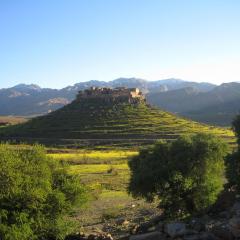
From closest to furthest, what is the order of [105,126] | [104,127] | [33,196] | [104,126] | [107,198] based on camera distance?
[33,196] → [107,198] → [104,127] → [104,126] → [105,126]

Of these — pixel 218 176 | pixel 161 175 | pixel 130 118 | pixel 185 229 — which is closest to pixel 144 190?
pixel 161 175

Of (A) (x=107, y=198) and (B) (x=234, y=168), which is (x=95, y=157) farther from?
(B) (x=234, y=168)

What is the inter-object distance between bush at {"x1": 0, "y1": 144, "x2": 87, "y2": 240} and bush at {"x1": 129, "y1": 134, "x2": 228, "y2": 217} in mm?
8247

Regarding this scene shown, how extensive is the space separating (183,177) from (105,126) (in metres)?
114

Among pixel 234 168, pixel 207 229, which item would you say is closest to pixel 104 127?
pixel 234 168

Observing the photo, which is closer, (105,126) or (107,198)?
(107,198)

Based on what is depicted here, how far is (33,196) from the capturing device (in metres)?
49.3

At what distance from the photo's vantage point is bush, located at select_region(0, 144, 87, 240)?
155 feet

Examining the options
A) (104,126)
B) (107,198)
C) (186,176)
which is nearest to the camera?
(186,176)

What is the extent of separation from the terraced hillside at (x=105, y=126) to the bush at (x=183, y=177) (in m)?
91.2

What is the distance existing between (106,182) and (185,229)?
5081 centimetres

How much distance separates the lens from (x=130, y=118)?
18188cm

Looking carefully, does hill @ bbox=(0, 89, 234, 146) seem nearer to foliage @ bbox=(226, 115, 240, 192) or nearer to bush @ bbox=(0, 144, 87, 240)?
foliage @ bbox=(226, 115, 240, 192)

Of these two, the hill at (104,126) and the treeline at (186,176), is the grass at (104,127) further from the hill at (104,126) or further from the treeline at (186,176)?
the treeline at (186,176)
